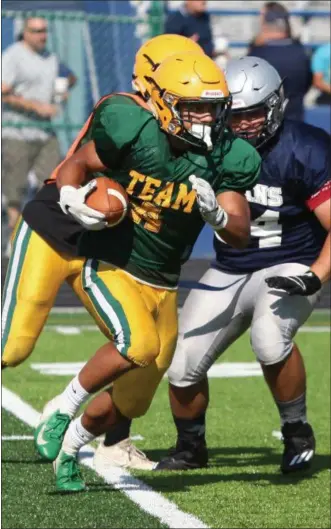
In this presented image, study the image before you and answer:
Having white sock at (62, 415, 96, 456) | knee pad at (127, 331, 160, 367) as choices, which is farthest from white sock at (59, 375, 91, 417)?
knee pad at (127, 331, 160, 367)

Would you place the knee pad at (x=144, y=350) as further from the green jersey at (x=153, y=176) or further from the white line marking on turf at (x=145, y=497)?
the white line marking on turf at (x=145, y=497)

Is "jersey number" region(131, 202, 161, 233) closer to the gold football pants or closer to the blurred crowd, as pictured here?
the gold football pants

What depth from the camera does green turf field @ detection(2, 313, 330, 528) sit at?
4660 millimetres

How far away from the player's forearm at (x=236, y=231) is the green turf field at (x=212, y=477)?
920 mm

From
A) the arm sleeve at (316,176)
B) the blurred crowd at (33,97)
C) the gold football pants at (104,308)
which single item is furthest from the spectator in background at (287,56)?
the gold football pants at (104,308)

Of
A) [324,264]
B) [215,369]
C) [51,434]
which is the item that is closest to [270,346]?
[324,264]

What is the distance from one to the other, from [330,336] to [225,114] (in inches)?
185

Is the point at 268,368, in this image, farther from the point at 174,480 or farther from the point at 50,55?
the point at 50,55

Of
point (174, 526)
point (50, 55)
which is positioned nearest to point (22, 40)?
point (50, 55)

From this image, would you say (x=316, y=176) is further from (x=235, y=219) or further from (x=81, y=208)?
(x=81, y=208)

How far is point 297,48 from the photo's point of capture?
9.08 m

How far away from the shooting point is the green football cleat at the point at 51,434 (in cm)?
479

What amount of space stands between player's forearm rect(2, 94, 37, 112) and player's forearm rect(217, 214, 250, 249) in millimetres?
5461

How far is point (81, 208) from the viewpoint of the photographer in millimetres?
4598
